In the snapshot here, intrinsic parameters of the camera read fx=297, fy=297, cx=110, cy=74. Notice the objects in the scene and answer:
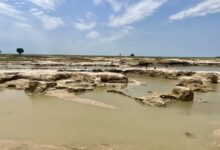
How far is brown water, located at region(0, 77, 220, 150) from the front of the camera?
13281 mm

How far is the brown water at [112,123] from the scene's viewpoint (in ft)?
43.6

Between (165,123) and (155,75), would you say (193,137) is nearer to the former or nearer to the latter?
(165,123)

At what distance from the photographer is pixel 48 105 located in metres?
21.6

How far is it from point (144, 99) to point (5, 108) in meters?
10.4

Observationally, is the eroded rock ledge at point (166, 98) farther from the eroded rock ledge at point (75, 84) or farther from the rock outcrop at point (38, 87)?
the rock outcrop at point (38, 87)

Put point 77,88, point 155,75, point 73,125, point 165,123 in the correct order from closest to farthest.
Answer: point 73,125
point 165,123
point 77,88
point 155,75

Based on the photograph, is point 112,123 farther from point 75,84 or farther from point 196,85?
point 196,85

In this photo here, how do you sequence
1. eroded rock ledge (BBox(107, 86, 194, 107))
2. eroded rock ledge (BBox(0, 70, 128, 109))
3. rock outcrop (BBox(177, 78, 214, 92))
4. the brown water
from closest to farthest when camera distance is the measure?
1. the brown water
2. eroded rock ledge (BBox(107, 86, 194, 107))
3. eroded rock ledge (BBox(0, 70, 128, 109))
4. rock outcrop (BBox(177, 78, 214, 92))

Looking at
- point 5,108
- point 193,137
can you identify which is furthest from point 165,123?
point 5,108

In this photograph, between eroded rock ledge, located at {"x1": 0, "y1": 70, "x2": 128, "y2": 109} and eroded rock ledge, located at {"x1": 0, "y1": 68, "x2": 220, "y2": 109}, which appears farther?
eroded rock ledge, located at {"x1": 0, "y1": 70, "x2": 128, "y2": 109}

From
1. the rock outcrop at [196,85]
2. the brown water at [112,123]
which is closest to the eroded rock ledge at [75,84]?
the rock outcrop at [196,85]

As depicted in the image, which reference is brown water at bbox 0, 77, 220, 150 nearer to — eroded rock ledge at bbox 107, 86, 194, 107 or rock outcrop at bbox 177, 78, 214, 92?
eroded rock ledge at bbox 107, 86, 194, 107

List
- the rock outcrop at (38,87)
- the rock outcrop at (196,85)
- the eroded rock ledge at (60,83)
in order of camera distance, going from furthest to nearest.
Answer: the rock outcrop at (196,85)
the rock outcrop at (38,87)
the eroded rock ledge at (60,83)

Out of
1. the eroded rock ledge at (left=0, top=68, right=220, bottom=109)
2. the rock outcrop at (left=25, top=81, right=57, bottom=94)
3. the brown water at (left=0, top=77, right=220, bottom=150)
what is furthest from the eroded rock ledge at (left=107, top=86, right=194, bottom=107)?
the rock outcrop at (left=25, top=81, right=57, bottom=94)
